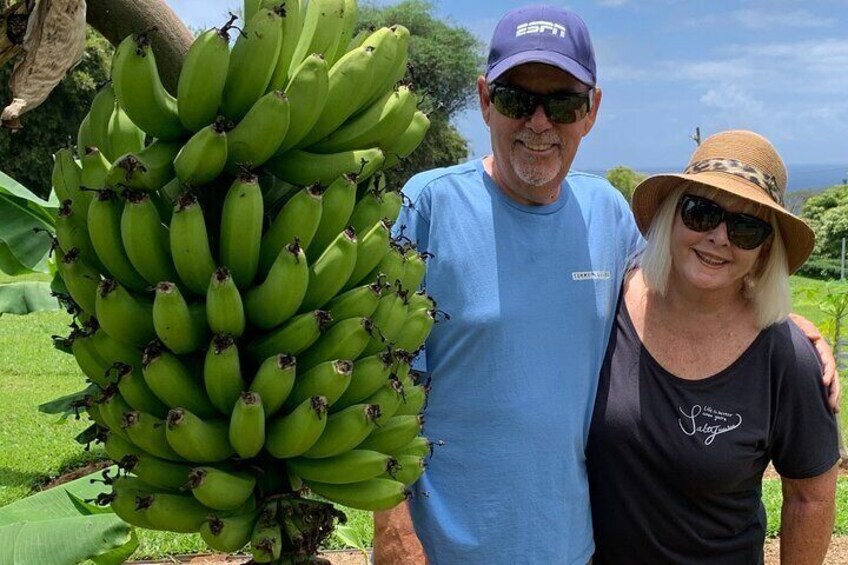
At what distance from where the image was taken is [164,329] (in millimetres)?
1412

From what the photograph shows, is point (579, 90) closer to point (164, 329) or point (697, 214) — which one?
point (697, 214)

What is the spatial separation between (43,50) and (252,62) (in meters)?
0.36

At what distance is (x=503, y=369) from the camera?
8.59 feet

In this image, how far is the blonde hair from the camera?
A: 287cm

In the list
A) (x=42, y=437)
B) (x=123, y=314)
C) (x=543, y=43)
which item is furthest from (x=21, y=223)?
(x=42, y=437)

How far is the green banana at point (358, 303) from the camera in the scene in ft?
5.15

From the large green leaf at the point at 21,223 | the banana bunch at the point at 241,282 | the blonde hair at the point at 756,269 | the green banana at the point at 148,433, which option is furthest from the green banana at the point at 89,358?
the large green leaf at the point at 21,223

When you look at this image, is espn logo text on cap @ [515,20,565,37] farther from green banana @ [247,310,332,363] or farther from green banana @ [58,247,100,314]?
green banana @ [58,247,100,314]

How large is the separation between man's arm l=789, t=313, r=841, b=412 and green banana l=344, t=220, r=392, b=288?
76.4 inches

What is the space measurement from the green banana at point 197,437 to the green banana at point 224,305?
0.15m

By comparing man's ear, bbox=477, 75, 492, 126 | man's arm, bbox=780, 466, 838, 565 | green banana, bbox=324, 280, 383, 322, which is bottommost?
man's arm, bbox=780, 466, 838, 565

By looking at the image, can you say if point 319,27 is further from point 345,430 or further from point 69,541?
point 69,541

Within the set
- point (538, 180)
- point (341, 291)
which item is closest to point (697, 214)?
point (538, 180)

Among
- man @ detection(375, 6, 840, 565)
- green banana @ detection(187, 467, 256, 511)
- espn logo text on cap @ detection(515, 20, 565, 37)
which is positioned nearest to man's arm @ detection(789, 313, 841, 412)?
man @ detection(375, 6, 840, 565)
